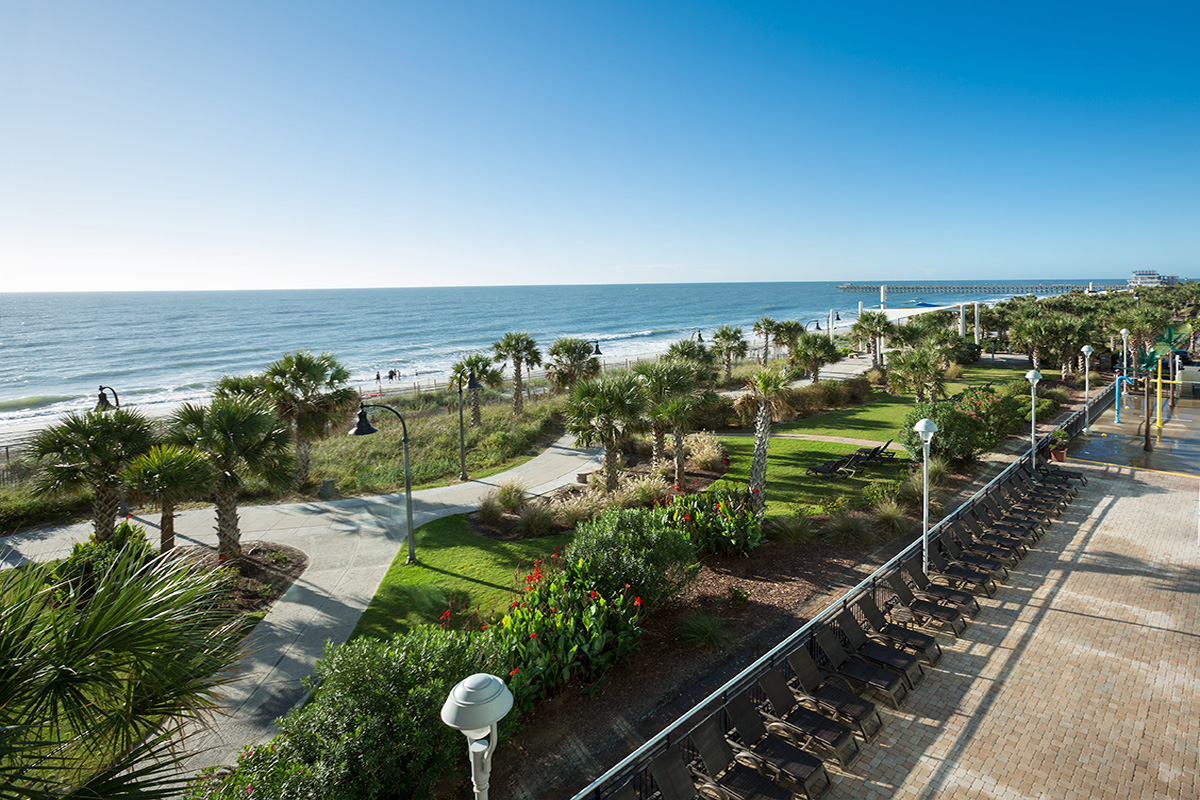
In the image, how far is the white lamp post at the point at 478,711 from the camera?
3.99 metres

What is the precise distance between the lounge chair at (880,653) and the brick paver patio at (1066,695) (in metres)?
0.22

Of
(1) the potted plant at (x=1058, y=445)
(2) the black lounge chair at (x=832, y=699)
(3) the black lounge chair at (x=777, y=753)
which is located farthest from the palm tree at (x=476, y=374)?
(1) the potted plant at (x=1058, y=445)

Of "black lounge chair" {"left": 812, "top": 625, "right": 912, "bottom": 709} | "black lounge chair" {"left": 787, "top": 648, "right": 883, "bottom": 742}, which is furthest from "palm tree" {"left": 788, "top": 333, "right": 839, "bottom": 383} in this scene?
"black lounge chair" {"left": 787, "top": 648, "right": 883, "bottom": 742}

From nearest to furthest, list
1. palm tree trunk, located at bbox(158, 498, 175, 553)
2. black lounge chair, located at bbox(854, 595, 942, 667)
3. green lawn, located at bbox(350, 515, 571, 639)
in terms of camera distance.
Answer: black lounge chair, located at bbox(854, 595, 942, 667)
green lawn, located at bbox(350, 515, 571, 639)
palm tree trunk, located at bbox(158, 498, 175, 553)

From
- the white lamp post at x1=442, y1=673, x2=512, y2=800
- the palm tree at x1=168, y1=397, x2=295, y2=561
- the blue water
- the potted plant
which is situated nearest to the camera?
the white lamp post at x1=442, y1=673, x2=512, y2=800

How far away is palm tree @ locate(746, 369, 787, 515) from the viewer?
13836 millimetres

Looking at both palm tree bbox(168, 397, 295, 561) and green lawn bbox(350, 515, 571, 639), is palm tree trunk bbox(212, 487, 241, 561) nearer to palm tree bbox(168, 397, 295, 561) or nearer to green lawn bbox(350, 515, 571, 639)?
palm tree bbox(168, 397, 295, 561)

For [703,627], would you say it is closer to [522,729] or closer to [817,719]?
[817,719]

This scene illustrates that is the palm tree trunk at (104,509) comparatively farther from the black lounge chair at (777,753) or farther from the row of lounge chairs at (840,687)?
the black lounge chair at (777,753)

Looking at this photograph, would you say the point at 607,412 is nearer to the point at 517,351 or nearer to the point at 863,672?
Answer: the point at 863,672

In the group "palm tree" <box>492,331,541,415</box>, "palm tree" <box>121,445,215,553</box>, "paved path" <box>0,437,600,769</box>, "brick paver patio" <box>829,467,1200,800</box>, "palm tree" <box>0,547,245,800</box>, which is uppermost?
"palm tree" <box>492,331,541,415</box>

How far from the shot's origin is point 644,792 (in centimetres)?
609

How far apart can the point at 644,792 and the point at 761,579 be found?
5.88m

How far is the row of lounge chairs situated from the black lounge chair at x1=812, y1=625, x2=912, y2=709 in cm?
1
